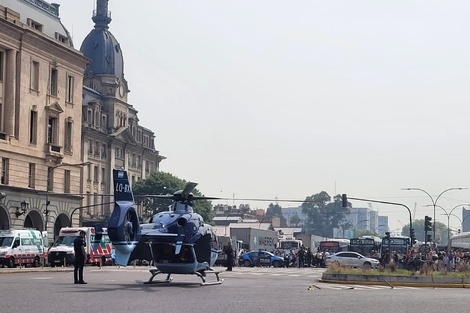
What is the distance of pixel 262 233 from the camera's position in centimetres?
8750

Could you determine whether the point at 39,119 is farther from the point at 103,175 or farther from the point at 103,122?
the point at 103,122

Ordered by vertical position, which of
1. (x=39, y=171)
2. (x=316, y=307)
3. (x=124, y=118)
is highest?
(x=124, y=118)

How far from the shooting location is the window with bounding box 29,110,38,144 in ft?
212

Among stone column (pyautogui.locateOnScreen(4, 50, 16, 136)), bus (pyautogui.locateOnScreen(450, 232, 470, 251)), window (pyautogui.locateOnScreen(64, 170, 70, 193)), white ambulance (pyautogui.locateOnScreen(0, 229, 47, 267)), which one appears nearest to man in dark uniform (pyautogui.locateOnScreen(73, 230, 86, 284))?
white ambulance (pyautogui.locateOnScreen(0, 229, 47, 267))

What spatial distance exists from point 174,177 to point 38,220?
44.9 m

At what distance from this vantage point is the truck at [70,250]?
52469mm

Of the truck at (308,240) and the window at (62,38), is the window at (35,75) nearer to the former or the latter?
the window at (62,38)

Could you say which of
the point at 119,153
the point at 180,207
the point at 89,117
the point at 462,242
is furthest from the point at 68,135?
the point at 462,242

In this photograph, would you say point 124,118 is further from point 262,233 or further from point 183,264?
point 183,264

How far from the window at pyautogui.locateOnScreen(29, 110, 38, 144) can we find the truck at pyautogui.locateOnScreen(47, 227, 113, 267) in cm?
1086

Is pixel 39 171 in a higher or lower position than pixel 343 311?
higher

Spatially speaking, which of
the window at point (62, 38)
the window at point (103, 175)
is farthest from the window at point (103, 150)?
the window at point (62, 38)

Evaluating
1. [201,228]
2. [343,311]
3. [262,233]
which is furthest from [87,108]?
[343,311]

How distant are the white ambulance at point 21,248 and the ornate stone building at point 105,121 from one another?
4318cm
